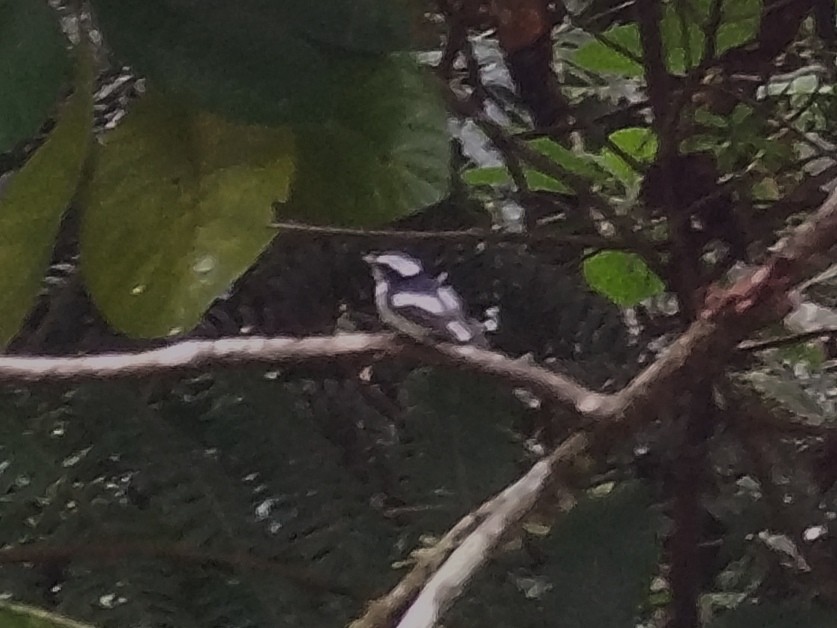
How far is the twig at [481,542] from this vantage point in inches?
6.5

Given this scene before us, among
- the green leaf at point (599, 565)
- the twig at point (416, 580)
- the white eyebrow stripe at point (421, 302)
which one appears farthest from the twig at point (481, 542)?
the white eyebrow stripe at point (421, 302)

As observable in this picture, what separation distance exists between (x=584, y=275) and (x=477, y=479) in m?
0.14

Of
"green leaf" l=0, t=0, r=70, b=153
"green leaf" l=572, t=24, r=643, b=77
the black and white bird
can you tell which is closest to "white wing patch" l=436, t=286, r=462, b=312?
the black and white bird

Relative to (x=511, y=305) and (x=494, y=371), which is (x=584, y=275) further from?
(x=494, y=371)

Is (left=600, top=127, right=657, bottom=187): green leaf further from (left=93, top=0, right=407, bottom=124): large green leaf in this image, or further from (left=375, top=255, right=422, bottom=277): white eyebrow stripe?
(left=93, top=0, right=407, bottom=124): large green leaf

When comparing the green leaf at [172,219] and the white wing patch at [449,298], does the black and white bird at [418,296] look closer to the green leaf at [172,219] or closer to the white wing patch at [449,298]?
the white wing patch at [449,298]

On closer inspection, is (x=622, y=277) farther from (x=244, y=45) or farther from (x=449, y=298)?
(x=244, y=45)

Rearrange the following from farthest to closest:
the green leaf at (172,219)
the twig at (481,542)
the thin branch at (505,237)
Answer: the thin branch at (505,237), the green leaf at (172,219), the twig at (481,542)

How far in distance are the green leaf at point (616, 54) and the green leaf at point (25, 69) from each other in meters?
0.25

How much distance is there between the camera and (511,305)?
44 cm

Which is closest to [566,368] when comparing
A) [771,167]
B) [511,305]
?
[511,305]

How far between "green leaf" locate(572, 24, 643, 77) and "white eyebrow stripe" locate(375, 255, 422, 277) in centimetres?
11

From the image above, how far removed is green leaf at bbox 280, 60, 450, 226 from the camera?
28 cm

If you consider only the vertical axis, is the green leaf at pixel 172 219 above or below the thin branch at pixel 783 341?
above
